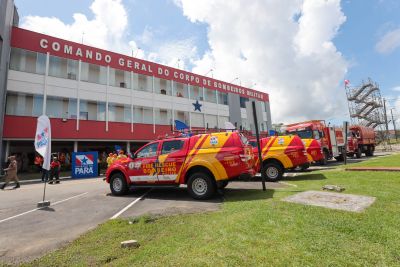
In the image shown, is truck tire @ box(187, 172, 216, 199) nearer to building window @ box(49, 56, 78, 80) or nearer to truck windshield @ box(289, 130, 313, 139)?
truck windshield @ box(289, 130, 313, 139)

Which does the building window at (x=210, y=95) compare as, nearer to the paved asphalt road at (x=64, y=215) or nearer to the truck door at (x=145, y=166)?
the truck door at (x=145, y=166)

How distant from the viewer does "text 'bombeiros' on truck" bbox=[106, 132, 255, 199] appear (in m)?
8.07

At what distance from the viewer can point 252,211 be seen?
224 inches

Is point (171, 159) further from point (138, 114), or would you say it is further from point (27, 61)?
point (138, 114)

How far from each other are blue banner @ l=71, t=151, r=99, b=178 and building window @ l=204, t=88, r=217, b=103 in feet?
66.6

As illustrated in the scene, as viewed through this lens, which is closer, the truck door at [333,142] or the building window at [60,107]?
the truck door at [333,142]

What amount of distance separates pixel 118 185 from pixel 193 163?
348 cm

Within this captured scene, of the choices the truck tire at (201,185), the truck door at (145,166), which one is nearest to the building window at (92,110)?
the truck door at (145,166)

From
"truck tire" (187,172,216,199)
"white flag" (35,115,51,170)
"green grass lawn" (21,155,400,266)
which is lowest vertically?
"green grass lawn" (21,155,400,266)

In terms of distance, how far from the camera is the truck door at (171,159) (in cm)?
868

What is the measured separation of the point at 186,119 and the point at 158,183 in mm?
25644

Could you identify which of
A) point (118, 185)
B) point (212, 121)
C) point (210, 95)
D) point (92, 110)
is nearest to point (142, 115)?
point (92, 110)

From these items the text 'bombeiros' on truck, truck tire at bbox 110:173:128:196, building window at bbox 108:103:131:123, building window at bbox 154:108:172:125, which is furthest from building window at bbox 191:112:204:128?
the text 'bombeiros' on truck

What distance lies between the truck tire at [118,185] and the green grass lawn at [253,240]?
4171 mm
